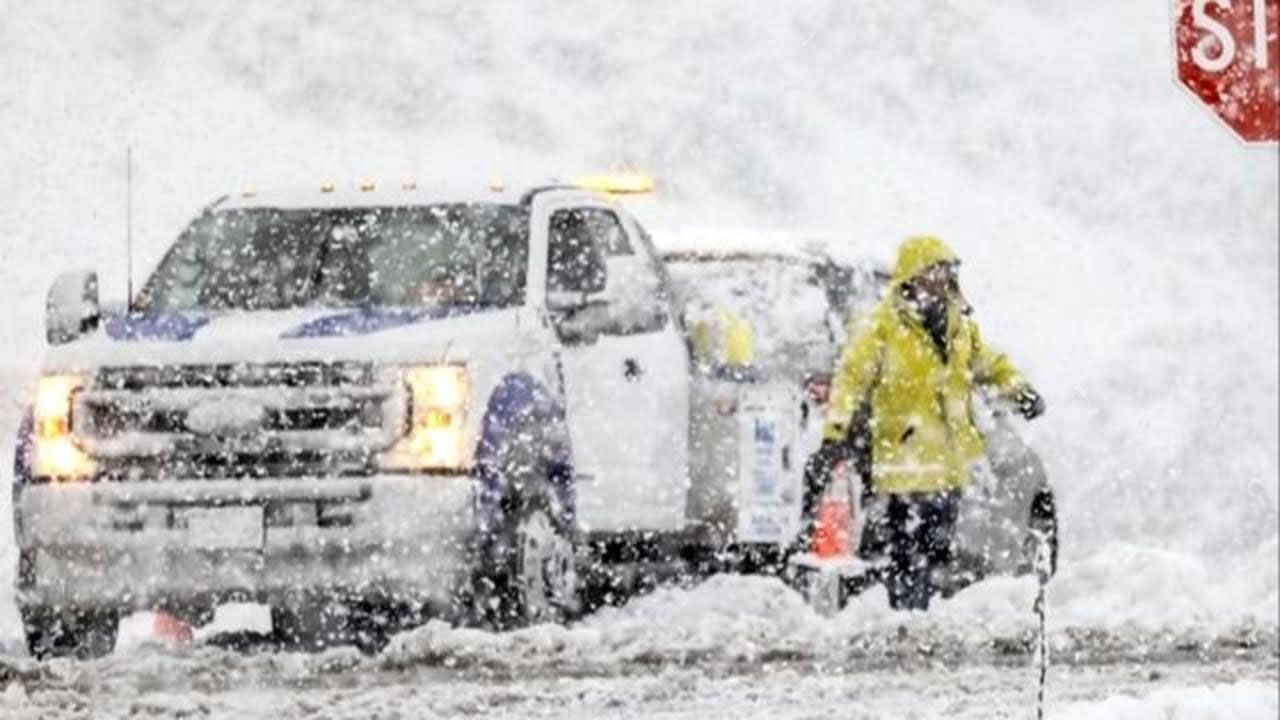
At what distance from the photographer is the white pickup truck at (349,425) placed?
704cm

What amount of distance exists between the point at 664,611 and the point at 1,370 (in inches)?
72.7

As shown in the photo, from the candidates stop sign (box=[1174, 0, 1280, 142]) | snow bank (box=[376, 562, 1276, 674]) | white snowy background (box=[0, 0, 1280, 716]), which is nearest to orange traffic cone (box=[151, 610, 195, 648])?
white snowy background (box=[0, 0, 1280, 716])

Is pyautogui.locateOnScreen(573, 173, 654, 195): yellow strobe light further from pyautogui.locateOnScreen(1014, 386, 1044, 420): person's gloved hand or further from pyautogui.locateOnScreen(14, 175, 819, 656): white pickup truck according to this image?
pyautogui.locateOnScreen(1014, 386, 1044, 420): person's gloved hand

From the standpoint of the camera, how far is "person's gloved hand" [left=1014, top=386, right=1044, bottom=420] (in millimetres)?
7688

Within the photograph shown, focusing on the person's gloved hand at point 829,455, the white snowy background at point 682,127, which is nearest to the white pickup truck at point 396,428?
the white snowy background at point 682,127

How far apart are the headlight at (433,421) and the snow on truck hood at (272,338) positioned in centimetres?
4

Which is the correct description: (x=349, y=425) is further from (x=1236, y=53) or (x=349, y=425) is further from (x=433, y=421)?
(x=1236, y=53)

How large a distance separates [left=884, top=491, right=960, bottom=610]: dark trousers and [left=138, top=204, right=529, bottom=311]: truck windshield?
108 centimetres

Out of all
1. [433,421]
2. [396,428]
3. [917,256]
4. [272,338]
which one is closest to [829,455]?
[917,256]

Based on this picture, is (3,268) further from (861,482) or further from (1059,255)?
(1059,255)

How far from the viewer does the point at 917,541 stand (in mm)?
7980

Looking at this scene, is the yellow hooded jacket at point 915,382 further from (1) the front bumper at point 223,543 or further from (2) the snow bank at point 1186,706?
(1) the front bumper at point 223,543

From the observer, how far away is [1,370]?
714 centimetres

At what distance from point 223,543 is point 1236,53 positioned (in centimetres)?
302
